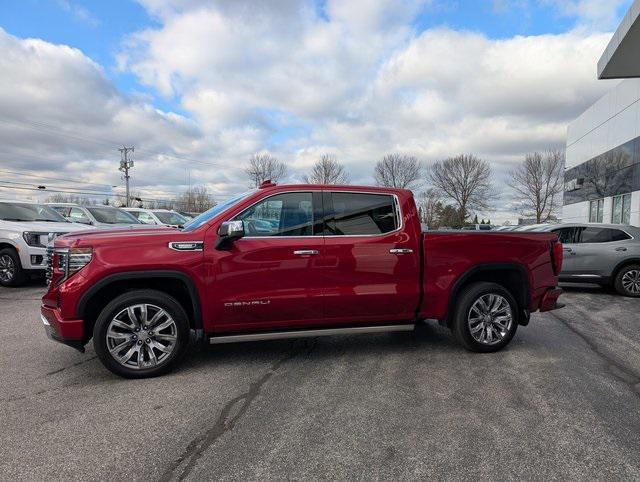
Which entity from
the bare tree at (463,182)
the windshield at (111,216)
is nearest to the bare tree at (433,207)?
the bare tree at (463,182)

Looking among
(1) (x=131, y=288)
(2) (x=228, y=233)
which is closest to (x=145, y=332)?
(1) (x=131, y=288)

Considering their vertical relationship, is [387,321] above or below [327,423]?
above

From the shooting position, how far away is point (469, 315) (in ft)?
17.1

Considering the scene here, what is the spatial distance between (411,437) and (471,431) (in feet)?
1.49

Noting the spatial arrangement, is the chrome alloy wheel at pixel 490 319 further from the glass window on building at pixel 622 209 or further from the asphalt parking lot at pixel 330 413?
the glass window on building at pixel 622 209

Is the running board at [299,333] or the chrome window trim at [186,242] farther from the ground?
the chrome window trim at [186,242]

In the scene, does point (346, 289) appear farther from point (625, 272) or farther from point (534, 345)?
point (625, 272)

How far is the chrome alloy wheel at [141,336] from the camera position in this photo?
4348 millimetres

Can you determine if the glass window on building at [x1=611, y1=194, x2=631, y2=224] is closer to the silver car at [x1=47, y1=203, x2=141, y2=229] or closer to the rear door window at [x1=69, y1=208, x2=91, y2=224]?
the silver car at [x1=47, y1=203, x2=141, y2=229]

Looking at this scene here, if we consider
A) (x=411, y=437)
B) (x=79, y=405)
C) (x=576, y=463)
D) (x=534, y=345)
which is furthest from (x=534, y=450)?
(x=79, y=405)

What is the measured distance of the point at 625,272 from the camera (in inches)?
377

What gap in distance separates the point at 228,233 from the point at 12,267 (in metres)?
7.78

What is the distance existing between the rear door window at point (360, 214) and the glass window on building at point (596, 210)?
104 feet

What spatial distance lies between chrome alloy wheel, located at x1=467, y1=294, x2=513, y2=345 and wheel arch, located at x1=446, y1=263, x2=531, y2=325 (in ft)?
0.78
